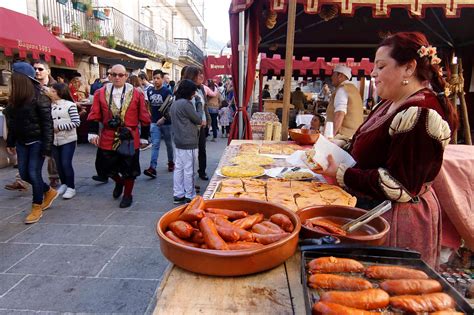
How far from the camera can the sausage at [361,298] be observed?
90 centimetres

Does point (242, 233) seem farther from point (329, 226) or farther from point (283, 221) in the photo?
point (329, 226)

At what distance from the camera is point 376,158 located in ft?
5.76

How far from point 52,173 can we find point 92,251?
290 cm

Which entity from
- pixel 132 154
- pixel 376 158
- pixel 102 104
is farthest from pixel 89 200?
pixel 376 158

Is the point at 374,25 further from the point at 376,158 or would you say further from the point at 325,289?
the point at 325,289

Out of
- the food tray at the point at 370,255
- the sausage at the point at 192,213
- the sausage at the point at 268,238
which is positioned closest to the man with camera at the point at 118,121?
the sausage at the point at 192,213

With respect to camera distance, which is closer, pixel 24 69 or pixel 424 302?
pixel 424 302

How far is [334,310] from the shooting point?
2.77 feet

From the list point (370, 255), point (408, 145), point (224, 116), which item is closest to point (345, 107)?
point (408, 145)

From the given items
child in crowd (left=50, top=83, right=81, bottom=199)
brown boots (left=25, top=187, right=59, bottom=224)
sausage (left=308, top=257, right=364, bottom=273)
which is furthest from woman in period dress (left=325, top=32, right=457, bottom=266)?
child in crowd (left=50, top=83, right=81, bottom=199)

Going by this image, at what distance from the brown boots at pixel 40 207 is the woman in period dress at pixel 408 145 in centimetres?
381

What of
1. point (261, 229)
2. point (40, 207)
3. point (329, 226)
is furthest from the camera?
point (40, 207)

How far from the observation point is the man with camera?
454 cm

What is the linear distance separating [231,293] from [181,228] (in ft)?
0.98
